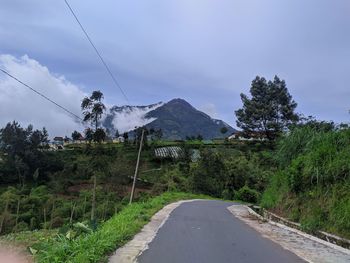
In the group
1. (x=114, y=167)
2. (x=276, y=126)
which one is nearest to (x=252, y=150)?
(x=276, y=126)

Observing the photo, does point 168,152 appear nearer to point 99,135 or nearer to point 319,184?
point 99,135

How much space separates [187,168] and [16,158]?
29400 millimetres

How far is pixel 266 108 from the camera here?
81.6 metres

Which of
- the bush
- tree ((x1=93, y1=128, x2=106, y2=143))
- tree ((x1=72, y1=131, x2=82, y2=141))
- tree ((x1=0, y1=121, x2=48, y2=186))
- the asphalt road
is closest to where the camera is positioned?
the asphalt road

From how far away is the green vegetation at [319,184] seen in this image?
13.6 meters

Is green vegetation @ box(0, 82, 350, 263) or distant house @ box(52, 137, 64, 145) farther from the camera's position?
distant house @ box(52, 137, 64, 145)

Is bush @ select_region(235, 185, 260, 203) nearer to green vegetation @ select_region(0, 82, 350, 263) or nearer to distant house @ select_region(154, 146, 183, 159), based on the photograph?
green vegetation @ select_region(0, 82, 350, 263)

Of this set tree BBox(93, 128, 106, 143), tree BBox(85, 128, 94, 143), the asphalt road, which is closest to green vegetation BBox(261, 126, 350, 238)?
the asphalt road

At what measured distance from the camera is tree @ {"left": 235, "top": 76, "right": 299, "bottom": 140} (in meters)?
81.9

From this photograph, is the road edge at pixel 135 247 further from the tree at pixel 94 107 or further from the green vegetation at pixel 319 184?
the tree at pixel 94 107

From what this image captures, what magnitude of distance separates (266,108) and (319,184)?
67.1m

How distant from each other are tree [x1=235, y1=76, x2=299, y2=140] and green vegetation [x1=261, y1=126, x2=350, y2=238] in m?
61.3

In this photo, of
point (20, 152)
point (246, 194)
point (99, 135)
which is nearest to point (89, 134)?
point (99, 135)

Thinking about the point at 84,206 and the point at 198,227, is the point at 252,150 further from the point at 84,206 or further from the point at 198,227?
the point at 198,227
